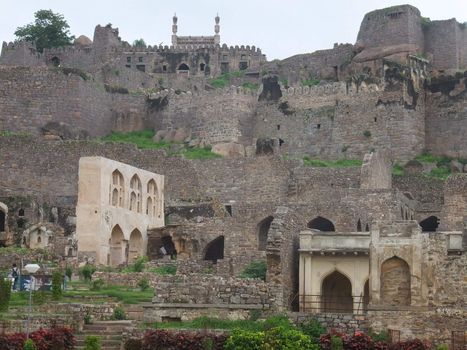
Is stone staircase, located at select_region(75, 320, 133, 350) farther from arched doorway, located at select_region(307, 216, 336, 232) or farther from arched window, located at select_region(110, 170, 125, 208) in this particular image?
arched window, located at select_region(110, 170, 125, 208)

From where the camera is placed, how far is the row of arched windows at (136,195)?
175 ft

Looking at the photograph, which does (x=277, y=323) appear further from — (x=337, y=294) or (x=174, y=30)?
(x=174, y=30)

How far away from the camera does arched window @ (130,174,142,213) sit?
179 ft

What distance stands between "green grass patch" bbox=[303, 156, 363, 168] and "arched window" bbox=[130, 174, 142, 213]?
8.64 meters

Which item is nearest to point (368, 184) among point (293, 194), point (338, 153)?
point (293, 194)

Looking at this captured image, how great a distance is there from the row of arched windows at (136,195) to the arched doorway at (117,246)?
3.65 feet

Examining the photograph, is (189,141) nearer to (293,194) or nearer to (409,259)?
(293,194)

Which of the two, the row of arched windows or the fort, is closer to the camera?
the fort

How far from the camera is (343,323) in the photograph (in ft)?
120

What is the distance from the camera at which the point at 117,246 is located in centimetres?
5272

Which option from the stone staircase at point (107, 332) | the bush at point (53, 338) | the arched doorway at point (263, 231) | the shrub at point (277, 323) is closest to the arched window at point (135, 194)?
the arched doorway at point (263, 231)

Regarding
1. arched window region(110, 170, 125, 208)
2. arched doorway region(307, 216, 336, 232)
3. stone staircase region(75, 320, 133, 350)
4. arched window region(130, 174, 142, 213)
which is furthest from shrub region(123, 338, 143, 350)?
arched window region(130, 174, 142, 213)

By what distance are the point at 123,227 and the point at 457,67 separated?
22738mm

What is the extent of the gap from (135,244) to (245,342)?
19.9 meters
